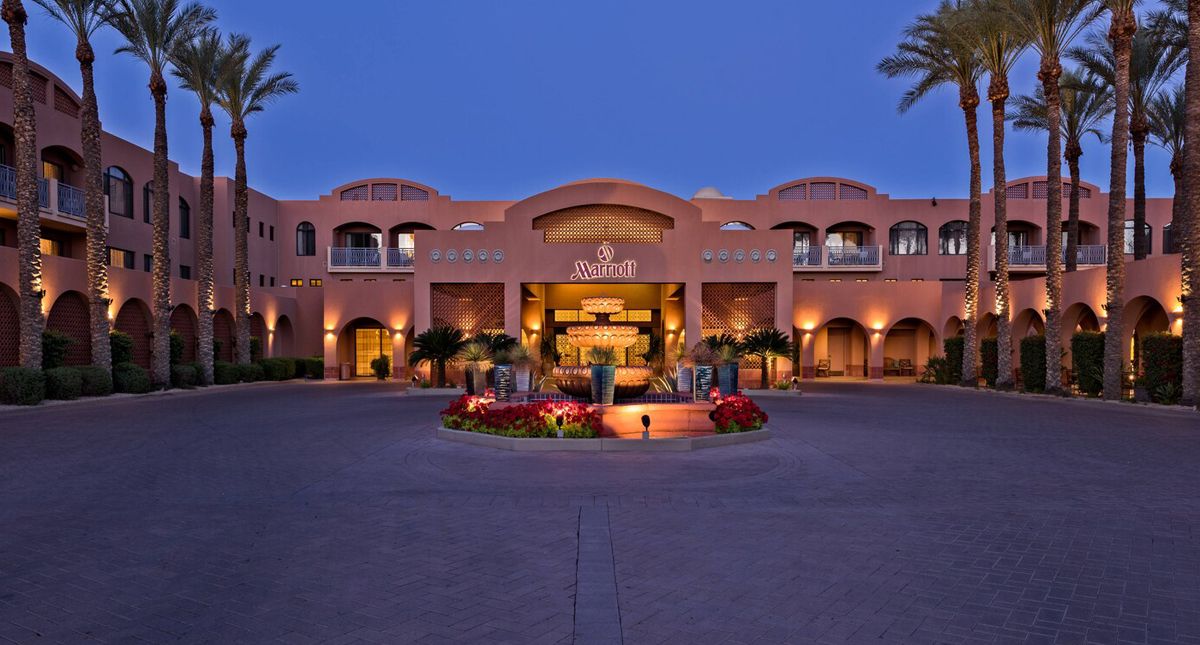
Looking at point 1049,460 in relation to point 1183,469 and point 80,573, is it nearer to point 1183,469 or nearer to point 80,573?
point 1183,469

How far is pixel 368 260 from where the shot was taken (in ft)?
109

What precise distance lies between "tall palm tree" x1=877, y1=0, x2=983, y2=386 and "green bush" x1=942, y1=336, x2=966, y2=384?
56cm

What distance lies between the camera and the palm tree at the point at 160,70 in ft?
68.3

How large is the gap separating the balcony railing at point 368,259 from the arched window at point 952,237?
2651cm

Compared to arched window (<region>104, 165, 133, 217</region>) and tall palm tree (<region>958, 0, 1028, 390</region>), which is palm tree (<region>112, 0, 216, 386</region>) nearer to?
arched window (<region>104, 165, 133, 217</region>)

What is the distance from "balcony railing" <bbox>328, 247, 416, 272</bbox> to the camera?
33.0m

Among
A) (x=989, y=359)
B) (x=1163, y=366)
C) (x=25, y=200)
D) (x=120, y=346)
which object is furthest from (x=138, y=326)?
(x=1163, y=366)

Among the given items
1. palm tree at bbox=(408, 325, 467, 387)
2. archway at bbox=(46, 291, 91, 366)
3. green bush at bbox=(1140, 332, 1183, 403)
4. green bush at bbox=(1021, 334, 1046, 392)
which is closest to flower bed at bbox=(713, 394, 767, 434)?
palm tree at bbox=(408, 325, 467, 387)

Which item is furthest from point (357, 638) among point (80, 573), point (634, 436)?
point (634, 436)

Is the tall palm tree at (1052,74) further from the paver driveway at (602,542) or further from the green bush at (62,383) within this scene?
the green bush at (62,383)

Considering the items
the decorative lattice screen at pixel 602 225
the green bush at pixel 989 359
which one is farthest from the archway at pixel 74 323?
the green bush at pixel 989 359

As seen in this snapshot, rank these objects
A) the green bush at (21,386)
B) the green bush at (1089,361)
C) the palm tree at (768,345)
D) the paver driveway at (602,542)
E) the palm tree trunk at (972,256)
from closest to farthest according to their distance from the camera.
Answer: the paver driveway at (602,542) → the green bush at (21,386) → the green bush at (1089,361) → the palm tree at (768,345) → the palm tree trunk at (972,256)

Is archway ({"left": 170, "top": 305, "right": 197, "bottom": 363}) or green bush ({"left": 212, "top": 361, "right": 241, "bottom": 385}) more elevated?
archway ({"left": 170, "top": 305, "right": 197, "bottom": 363})

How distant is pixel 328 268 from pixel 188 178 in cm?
715
